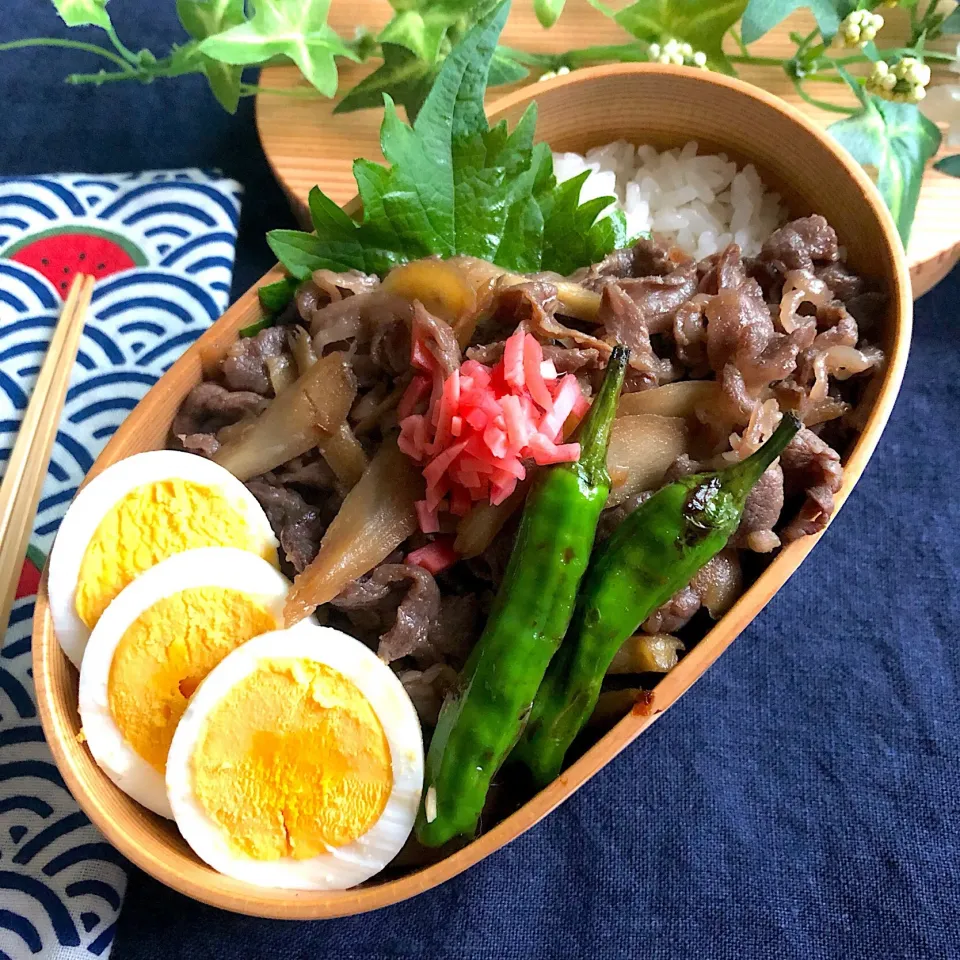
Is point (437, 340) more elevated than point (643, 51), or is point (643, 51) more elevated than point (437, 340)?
point (643, 51)

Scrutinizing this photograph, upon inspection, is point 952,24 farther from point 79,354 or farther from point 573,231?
point 79,354

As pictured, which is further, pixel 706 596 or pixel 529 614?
pixel 706 596

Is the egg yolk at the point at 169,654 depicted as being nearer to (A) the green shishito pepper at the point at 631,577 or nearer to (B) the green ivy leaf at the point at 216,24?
(A) the green shishito pepper at the point at 631,577

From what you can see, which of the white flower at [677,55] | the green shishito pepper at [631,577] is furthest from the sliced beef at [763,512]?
the white flower at [677,55]

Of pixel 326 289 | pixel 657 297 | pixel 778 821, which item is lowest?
pixel 778 821

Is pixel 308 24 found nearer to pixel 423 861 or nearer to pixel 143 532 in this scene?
pixel 143 532

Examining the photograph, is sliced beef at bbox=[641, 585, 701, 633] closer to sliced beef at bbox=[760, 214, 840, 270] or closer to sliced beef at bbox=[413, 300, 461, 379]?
sliced beef at bbox=[413, 300, 461, 379]

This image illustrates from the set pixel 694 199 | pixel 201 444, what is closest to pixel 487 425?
pixel 201 444

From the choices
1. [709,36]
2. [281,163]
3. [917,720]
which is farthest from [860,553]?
[281,163]
